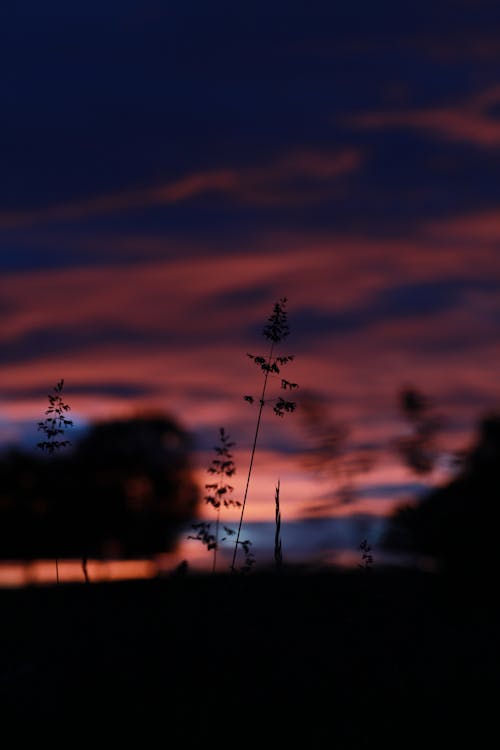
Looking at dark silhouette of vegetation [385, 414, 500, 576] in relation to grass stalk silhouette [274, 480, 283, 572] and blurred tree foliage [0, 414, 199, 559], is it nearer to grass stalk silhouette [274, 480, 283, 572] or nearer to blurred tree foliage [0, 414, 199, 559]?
grass stalk silhouette [274, 480, 283, 572]

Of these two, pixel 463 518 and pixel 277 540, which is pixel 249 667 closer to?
pixel 277 540

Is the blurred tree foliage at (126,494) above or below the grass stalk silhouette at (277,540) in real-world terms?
above

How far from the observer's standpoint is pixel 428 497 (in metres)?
15.4

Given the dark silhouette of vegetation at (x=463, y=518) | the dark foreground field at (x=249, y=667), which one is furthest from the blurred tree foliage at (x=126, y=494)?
the dark foreground field at (x=249, y=667)

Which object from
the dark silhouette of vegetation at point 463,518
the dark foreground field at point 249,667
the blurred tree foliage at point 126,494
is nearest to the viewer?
the dark foreground field at point 249,667

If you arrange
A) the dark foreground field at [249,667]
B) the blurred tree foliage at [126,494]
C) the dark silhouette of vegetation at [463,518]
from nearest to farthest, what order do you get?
the dark foreground field at [249,667]
the dark silhouette of vegetation at [463,518]
the blurred tree foliage at [126,494]

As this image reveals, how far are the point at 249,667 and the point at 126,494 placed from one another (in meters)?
51.8

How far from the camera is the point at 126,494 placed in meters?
59.0

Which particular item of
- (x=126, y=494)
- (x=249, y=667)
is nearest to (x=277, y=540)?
(x=249, y=667)

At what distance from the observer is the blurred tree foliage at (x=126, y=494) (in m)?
57.7

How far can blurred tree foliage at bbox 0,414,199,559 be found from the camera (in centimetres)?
5766

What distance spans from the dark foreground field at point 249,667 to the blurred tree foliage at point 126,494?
46.4m

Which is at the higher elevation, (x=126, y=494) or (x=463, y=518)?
(x=126, y=494)

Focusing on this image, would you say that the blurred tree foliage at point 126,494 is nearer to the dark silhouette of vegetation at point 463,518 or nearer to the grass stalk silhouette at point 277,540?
the dark silhouette of vegetation at point 463,518
